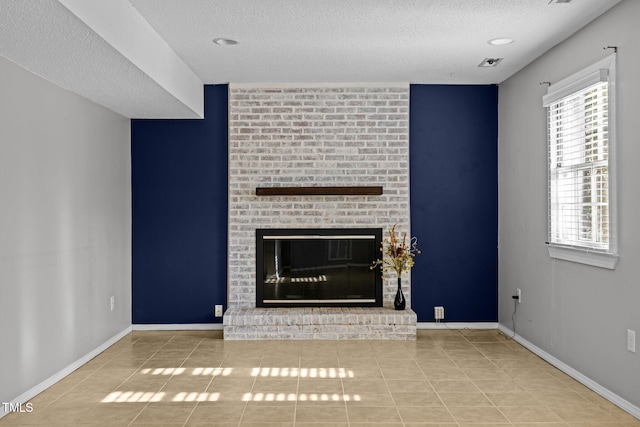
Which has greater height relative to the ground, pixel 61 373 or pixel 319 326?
pixel 319 326

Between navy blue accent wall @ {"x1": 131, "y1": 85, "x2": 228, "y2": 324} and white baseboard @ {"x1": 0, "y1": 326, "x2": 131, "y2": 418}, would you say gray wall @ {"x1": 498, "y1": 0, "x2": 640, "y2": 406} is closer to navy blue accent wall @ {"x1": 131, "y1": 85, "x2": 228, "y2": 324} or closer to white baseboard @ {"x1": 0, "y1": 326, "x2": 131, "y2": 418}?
navy blue accent wall @ {"x1": 131, "y1": 85, "x2": 228, "y2": 324}

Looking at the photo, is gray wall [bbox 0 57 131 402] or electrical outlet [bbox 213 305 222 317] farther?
electrical outlet [bbox 213 305 222 317]

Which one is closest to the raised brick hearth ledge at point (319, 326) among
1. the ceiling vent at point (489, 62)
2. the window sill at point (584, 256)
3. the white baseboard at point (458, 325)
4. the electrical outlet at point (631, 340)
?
the white baseboard at point (458, 325)

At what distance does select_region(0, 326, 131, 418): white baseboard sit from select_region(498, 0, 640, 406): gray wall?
3.76 meters

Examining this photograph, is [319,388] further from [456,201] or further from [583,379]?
[456,201]

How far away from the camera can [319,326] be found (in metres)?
5.45

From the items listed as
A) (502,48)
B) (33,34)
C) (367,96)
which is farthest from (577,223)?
(33,34)

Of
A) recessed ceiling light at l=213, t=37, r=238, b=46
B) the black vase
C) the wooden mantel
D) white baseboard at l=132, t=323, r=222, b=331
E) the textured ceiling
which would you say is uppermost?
the textured ceiling

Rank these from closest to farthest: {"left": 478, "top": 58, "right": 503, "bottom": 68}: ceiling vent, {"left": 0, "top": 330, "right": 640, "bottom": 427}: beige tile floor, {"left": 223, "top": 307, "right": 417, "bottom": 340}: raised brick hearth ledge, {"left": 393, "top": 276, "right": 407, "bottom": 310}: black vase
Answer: {"left": 0, "top": 330, "right": 640, "bottom": 427}: beige tile floor, {"left": 478, "top": 58, "right": 503, "bottom": 68}: ceiling vent, {"left": 223, "top": 307, "right": 417, "bottom": 340}: raised brick hearth ledge, {"left": 393, "top": 276, "right": 407, "bottom": 310}: black vase

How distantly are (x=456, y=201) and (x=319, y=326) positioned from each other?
6.26ft

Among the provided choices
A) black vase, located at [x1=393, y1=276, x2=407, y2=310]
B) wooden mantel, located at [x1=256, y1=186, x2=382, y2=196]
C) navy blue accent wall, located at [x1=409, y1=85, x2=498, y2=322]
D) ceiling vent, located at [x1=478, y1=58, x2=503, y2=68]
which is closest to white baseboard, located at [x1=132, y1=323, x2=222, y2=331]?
wooden mantel, located at [x1=256, y1=186, x2=382, y2=196]

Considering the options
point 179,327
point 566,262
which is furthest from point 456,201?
point 179,327

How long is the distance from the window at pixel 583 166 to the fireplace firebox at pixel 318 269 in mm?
1898

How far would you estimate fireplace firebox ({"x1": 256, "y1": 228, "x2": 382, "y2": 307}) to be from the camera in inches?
229
